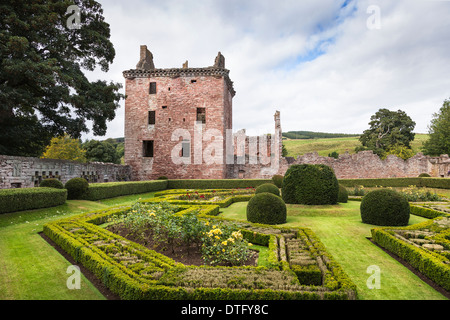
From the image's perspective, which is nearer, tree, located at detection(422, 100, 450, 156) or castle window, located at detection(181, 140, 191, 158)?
castle window, located at detection(181, 140, 191, 158)

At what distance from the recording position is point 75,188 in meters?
13.4

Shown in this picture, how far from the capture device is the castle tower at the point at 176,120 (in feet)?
86.2

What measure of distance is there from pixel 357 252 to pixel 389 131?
4746 cm

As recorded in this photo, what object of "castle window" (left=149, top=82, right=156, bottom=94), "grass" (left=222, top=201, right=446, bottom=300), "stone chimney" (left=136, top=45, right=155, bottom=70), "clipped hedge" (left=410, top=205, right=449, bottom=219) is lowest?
"grass" (left=222, top=201, right=446, bottom=300)

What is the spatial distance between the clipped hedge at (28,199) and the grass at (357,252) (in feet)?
22.8

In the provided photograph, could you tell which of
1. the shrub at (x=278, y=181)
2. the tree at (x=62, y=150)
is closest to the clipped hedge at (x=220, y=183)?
the shrub at (x=278, y=181)

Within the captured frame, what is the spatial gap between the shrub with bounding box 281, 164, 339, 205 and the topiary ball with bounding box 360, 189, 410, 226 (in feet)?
8.40

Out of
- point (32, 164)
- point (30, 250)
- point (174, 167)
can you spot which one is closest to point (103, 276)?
point (30, 250)

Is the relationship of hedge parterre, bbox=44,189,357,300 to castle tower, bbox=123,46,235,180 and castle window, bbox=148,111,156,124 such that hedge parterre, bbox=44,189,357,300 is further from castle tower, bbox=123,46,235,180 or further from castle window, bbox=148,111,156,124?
castle window, bbox=148,111,156,124

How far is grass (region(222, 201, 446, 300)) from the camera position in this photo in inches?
173

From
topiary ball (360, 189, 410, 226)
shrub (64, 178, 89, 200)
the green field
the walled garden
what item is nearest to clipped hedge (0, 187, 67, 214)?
the walled garden

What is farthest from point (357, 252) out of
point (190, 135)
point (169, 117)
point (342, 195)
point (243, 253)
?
point (169, 117)

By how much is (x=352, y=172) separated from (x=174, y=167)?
18.1 meters
